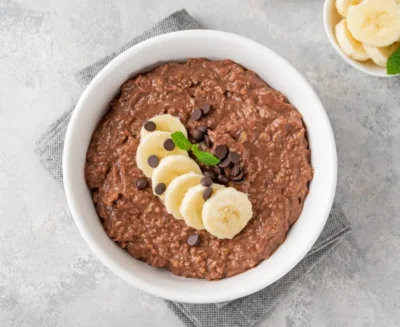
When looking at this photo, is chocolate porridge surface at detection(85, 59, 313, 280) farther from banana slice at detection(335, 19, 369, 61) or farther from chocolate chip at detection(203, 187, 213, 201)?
banana slice at detection(335, 19, 369, 61)

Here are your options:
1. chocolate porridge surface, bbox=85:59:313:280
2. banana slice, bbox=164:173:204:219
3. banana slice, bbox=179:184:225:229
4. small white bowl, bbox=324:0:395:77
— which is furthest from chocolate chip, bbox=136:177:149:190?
small white bowl, bbox=324:0:395:77

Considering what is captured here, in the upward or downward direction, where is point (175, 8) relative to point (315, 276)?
upward

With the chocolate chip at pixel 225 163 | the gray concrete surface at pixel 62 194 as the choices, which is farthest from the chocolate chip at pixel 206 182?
the gray concrete surface at pixel 62 194

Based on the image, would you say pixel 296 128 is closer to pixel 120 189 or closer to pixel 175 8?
pixel 120 189

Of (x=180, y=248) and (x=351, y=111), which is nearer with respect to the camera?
(x=180, y=248)

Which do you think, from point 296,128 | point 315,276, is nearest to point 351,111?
point 296,128

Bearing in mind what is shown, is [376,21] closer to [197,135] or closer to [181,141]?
[197,135]
